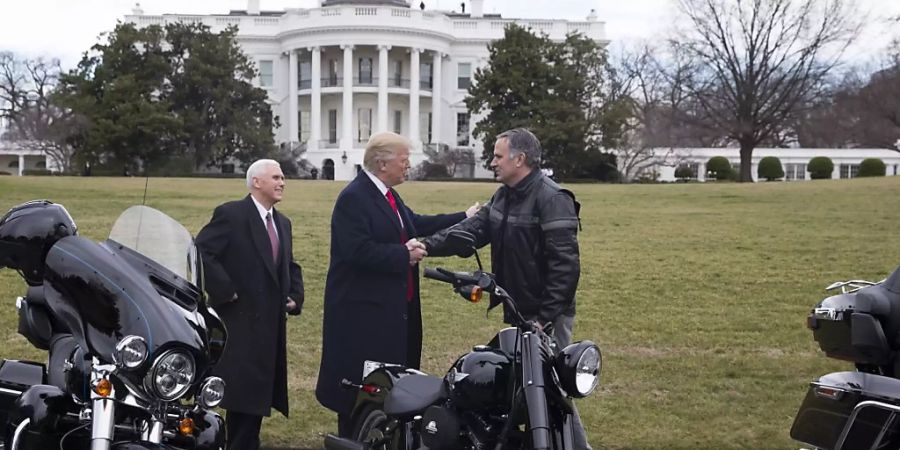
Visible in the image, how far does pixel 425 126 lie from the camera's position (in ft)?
238

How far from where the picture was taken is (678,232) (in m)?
19.7

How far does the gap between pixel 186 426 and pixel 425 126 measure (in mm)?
69202

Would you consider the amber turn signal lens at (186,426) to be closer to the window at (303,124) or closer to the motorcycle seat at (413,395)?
the motorcycle seat at (413,395)

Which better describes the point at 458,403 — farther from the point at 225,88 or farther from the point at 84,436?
the point at 225,88

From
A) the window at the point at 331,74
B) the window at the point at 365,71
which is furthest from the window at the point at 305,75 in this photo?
the window at the point at 365,71

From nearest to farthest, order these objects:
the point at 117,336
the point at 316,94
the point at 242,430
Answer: the point at 117,336
the point at 242,430
the point at 316,94

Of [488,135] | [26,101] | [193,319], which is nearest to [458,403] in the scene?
[193,319]

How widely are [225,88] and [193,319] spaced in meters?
51.7

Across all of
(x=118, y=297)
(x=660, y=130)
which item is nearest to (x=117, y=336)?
(x=118, y=297)

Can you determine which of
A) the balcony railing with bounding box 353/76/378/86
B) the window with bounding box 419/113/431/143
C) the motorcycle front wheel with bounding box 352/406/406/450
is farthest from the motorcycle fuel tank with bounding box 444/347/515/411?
the balcony railing with bounding box 353/76/378/86

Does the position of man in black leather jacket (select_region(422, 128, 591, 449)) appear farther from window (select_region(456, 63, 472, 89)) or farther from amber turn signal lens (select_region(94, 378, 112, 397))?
window (select_region(456, 63, 472, 89))

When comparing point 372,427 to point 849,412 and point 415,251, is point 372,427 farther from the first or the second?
point 849,412

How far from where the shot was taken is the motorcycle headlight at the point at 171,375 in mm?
3396

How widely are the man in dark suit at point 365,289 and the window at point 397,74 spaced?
66575 mm
